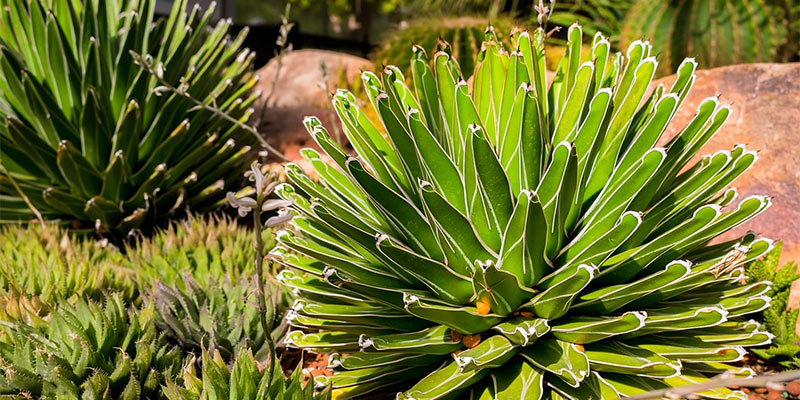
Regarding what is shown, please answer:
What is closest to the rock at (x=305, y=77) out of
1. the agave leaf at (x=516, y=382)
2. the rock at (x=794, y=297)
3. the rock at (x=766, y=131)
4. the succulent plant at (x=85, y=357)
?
the rock at (x=766, y=131)

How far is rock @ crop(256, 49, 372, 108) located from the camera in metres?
6.37

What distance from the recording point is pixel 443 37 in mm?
6301

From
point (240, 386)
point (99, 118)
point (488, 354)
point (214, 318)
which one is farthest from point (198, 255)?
point (488, 354)

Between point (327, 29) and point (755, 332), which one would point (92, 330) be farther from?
point (327, 29)

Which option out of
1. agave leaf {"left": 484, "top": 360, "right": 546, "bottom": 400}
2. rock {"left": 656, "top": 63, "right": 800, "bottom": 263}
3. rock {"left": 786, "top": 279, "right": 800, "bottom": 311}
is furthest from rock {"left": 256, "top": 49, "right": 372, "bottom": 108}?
agave leaf {"left": 484, "top": 360, "right": 546, "bottom": 400}

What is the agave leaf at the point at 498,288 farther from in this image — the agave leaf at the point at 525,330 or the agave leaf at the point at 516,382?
the agave leaf at the point at 516,382

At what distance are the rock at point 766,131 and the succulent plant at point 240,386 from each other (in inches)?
78.6

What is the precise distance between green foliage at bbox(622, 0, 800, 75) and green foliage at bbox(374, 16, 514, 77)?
5.15 feet

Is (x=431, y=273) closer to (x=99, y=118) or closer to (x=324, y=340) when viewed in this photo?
(x=324, y=340)

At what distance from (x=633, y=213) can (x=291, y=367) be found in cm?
151

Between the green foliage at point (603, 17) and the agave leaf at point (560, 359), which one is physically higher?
the agave leaf at point (560, 359)

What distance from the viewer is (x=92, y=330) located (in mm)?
2104

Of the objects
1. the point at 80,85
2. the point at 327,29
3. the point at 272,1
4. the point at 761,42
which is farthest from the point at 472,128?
the point at 272,1

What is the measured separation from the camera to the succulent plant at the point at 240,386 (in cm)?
177
